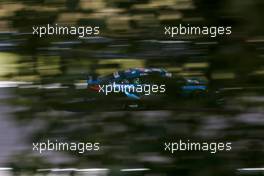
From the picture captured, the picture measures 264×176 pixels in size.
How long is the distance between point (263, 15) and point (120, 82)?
1.59 ft

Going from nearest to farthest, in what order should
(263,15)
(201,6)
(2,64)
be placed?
(263,15) < (201,6) < (2,64)

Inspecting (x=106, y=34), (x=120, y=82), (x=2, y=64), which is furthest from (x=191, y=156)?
(x=2, y=64)

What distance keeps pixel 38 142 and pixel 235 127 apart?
2.10 feet

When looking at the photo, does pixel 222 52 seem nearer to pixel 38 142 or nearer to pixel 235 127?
pixel 235 127

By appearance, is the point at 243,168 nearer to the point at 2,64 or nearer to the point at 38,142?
the point at 38,142

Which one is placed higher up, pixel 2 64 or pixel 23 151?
pixel 2 64

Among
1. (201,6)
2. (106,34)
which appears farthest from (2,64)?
(201,6)

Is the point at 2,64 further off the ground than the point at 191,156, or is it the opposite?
the point at 2,64

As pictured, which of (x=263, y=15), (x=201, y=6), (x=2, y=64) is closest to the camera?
(x=263, y=15)

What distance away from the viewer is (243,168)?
7.21 ft

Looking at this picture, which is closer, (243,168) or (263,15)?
(263,15)

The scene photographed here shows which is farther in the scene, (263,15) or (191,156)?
(191,156)

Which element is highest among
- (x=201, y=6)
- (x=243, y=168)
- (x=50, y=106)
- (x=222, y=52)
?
(x=201, y=6)

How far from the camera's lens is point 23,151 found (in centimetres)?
233
